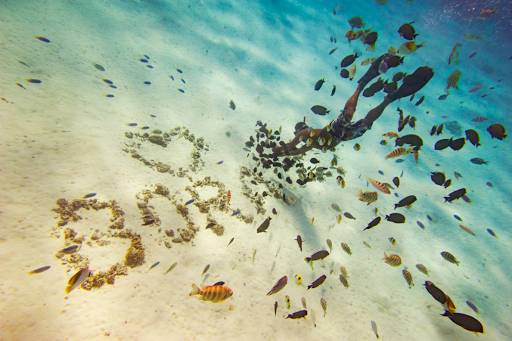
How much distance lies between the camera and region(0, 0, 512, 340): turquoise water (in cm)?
305

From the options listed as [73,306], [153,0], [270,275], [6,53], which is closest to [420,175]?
[270,275]

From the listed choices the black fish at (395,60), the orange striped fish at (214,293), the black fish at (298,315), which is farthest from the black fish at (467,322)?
the black fish at (395,60)

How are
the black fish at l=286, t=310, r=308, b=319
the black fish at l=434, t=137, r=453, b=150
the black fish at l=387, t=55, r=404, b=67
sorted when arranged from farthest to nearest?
the black fish at l=387, t=55, r=404, b=67 < the black fish at l=434, t=137, r=453, b=150 < the black fish at l=286, t=310, r=308, b=319

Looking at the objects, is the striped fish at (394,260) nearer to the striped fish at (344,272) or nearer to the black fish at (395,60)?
the striped fish at (344,272)

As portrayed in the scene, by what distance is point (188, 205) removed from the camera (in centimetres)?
457

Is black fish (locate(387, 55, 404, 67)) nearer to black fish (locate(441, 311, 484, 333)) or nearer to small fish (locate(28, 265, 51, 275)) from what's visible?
black fish (locate(441, 311, 484, 333))

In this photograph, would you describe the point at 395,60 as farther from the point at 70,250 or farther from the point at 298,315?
the point at 70,250

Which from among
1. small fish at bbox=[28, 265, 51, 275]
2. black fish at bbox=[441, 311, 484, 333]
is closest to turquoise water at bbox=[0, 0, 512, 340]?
small fish at bbox=[28, 265, 51, 275]

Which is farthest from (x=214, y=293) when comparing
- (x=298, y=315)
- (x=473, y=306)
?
(x=473, y=306)

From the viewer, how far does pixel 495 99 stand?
17.6 meters

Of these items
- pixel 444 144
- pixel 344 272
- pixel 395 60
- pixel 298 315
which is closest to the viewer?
pixel 298 315

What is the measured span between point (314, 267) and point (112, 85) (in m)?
8.81

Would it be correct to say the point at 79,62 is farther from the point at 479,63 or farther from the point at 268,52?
the point at 479,63

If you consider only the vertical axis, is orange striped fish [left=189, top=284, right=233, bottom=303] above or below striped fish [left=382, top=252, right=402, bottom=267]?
below
